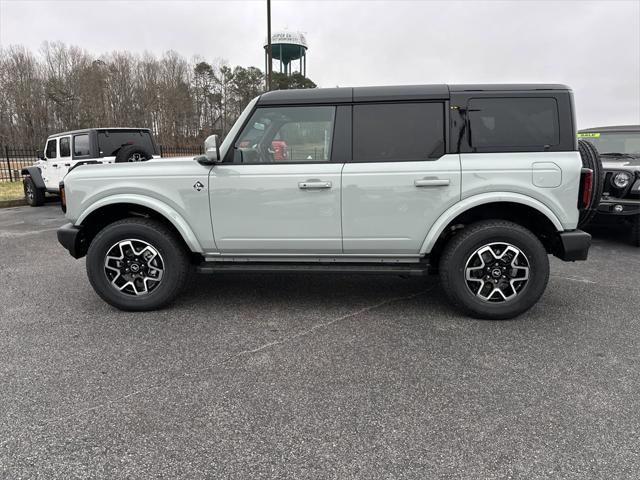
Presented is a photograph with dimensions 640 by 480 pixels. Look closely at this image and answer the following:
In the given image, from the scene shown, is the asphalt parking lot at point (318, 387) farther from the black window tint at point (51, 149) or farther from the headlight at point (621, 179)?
the black window tint at point (51, 149)

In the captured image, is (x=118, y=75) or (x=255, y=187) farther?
(x=118, y=75)

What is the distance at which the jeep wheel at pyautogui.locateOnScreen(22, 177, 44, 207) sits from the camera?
1178 centimetres

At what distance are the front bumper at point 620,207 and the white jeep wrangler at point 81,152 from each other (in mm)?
8890

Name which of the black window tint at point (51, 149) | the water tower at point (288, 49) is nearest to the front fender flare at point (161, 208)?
the black window tint at point (51, 149)

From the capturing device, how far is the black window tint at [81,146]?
10.6 meters

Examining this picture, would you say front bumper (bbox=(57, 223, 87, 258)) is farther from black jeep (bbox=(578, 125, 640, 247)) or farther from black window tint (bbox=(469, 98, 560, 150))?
black jeep (bbox=(578, 125, 640, 247))

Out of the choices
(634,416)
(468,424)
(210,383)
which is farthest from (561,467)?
(210,383)

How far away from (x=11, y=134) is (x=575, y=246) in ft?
164

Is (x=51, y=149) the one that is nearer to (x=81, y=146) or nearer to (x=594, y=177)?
(x=81, y=146)

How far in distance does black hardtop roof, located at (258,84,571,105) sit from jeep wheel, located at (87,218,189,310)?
150 cm

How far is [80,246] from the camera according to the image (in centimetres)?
408

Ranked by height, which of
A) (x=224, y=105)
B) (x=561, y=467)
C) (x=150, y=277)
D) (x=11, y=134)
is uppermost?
(x=224, y=105)

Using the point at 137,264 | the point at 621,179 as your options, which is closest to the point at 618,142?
the point at 621,179

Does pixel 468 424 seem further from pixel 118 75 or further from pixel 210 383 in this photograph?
pixel 118 75
